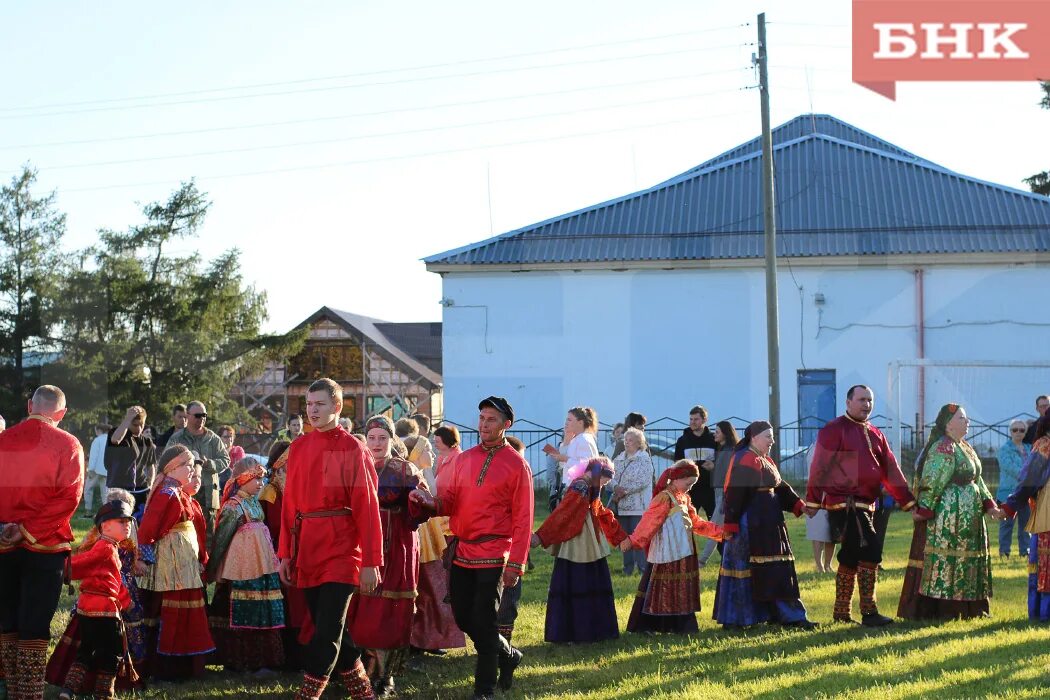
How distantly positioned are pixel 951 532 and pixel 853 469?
96cm

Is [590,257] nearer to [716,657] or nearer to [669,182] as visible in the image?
[669,182]

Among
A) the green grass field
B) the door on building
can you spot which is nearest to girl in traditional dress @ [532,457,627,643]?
the green grass field

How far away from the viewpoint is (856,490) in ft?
33.8

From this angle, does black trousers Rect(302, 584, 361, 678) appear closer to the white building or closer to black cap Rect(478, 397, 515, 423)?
black cap Rect(478, 397, 515, 423)

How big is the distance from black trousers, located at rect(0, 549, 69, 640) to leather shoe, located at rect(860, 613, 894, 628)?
6.16m

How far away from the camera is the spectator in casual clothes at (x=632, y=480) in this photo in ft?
43.1

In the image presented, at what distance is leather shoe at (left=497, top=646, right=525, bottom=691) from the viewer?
8039 millimetres

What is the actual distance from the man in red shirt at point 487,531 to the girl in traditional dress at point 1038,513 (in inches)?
188

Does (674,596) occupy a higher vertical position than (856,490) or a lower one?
lower

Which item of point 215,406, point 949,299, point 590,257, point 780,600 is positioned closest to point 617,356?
point 590,257

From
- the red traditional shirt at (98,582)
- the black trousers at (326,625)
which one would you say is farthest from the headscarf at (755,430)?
the red traditional shirt at (98,582)

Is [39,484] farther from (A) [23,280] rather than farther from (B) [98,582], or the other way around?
(A) [23,280]

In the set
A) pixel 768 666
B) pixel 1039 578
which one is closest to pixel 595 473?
pixel 768 666

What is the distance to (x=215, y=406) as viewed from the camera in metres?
38.3
